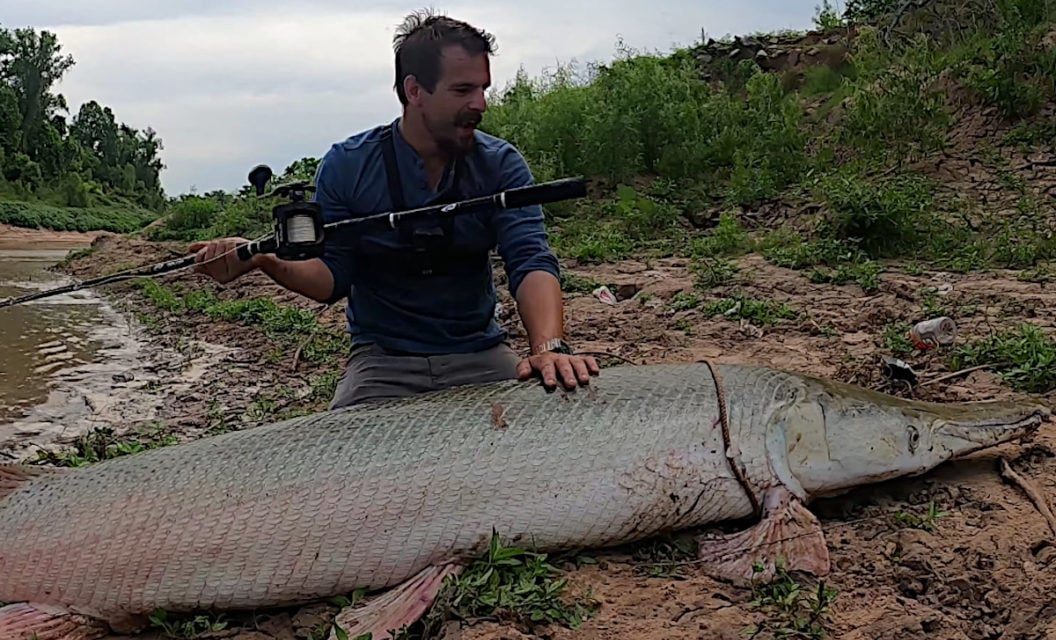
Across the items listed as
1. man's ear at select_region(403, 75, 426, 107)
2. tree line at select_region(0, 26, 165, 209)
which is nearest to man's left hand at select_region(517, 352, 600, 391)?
man's ear at select_region(403, 75, 426, 107)

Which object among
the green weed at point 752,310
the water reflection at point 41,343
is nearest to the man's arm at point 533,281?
the green weed at point 752,310

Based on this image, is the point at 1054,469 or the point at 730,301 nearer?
the point at 1054,469

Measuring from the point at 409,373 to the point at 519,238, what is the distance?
0.70 metres

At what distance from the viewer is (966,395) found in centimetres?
403

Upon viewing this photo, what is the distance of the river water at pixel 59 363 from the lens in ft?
18.5

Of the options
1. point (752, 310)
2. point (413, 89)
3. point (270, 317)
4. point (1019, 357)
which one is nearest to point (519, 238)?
point (413, 89)

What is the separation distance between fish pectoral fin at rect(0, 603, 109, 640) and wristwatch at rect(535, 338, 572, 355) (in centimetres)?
158

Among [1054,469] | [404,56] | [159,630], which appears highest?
[404,56]

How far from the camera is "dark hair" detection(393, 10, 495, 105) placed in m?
3.57

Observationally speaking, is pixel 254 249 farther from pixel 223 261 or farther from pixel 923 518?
pixel 923 518

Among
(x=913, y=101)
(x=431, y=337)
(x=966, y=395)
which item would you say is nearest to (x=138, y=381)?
(x=431, y=337)

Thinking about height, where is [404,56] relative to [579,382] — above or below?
above

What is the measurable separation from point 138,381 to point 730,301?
4074 millimetres

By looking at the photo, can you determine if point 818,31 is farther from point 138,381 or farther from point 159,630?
point 159,630
